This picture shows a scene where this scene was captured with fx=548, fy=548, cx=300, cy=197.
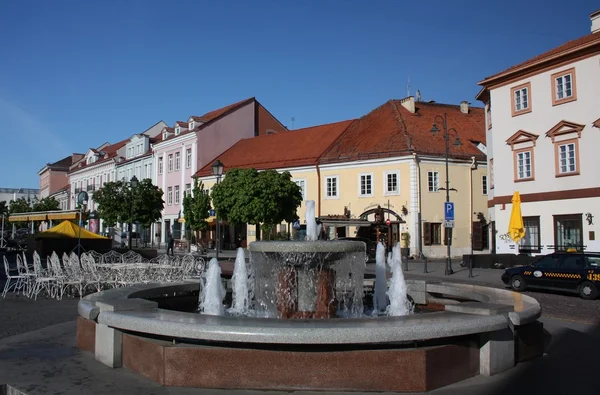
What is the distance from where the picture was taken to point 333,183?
41938 mm

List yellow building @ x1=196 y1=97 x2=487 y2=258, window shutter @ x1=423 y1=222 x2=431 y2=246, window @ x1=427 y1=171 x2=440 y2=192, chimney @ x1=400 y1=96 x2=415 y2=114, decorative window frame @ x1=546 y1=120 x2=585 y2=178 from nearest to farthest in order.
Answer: decorative window frame @ x1=546 y1=120 x2=585 y2=178 < window shutter @ x1=423 y1=222 x2=431 y2=246 < yellow building @ x1=196 y1=97 x2=487 y2=258 < window @ x1=427 y1=171 x2=440 y2=192 < chimney @ x1=400 y1=96 x2=415 y2=114

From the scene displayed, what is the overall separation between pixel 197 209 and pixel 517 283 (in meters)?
32.0

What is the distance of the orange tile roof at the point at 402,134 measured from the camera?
39.1 m

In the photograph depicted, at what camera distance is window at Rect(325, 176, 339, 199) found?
41750mm

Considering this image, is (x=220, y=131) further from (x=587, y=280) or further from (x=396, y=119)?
(x=587, y=280)

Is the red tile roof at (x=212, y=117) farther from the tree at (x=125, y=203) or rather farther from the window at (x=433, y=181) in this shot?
the window at (x=433, y=181)

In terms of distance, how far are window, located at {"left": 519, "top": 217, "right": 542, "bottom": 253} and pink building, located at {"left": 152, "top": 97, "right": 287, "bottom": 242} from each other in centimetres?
3240

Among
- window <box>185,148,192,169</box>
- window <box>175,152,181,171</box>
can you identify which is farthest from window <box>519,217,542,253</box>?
window <box>175,152,181,171</box>

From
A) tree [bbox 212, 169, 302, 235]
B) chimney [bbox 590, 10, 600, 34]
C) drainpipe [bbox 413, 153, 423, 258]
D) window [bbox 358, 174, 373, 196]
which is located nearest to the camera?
chimney [bbox 590, 10, 600, 34]

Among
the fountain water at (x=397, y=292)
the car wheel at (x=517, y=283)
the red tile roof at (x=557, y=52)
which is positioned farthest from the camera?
the red tile roof at (x=557, y=52)

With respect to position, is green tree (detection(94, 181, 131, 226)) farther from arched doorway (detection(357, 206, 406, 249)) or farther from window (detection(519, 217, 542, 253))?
window (detection(519, 217, 542, 253))

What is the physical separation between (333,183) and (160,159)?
80.7 feet

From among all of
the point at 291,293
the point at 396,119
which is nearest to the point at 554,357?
the point at 291,293

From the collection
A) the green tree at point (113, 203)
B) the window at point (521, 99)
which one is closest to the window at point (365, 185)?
the window at point (521, 99)
